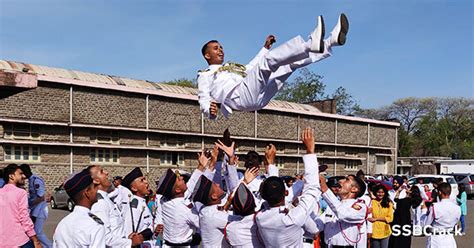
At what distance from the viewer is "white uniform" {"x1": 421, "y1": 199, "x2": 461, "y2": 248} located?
9797mm

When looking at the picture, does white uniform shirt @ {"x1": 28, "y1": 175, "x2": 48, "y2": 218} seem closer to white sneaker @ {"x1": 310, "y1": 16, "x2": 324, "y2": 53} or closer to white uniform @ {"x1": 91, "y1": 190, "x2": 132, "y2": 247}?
white uniform @ {"x1": 91, "y1": 190, "x2": 132, "y2": 247}

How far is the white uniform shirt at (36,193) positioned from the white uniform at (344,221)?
5.39 metres

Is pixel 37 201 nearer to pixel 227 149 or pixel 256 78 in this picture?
pixel 227 149

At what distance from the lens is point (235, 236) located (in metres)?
6.05

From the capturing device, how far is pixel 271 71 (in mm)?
5223

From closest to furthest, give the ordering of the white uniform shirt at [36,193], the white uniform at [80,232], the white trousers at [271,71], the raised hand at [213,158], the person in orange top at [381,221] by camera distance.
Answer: the white uniform at [80,232]
the white trousers at [271,71]
the raised hand at [213,158]
the white uniform shirt at [36,193]
the person in orange top at [381,221]

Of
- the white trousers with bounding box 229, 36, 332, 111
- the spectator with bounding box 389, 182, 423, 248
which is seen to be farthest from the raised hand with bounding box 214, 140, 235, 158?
the spectator with bounding box 389, 182, 423, 248

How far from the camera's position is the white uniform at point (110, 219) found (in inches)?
220

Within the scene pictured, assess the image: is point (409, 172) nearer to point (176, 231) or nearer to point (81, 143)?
point (81, 143)

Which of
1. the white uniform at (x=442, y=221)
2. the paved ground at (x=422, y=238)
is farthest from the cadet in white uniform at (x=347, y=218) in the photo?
the paved ground at (x=422, y=238)

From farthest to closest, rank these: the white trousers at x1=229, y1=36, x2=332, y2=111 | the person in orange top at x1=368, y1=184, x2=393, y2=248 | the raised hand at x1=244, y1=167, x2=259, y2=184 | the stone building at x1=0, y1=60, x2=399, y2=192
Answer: the stone building at x1=0, y1=60, x2=399, y2=192 → the person in orange top at x1=368, y1=184, x2=393, y2=248 → the raised hand at x1=244, y1=167, x2=259, y2=184 → the white trousers at x1=229, y1=36, x2=332, y2=111

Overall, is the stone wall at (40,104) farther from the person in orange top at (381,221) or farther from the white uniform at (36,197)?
the person in orange top at (381,221)

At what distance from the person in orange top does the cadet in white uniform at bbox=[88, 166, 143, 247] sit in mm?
5775

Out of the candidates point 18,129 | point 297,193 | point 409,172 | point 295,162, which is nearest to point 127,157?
point 18,129
